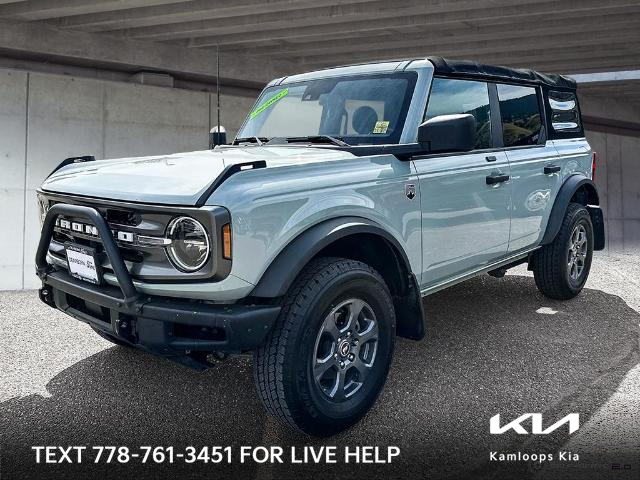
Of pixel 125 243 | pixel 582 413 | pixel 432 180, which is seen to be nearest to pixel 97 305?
pixel 125 243

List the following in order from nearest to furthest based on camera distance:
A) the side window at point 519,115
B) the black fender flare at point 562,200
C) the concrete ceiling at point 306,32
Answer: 1. the side window at point 519,115
2. the black fender flare at point 562,200
3. the concrete ceiling at point 306,32

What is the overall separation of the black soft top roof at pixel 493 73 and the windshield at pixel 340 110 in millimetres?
272

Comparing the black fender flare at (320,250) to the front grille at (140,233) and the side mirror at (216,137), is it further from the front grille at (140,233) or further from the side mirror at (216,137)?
the side mirror at (216,137)

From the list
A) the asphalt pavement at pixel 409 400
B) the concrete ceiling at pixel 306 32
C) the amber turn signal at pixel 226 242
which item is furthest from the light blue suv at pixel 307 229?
the concrete ceiling at pixel 306 32

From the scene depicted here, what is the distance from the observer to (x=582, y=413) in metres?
3.56

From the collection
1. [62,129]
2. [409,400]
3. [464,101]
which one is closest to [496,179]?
[464,101]

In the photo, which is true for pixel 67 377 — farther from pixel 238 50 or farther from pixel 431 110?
pixel 238 50

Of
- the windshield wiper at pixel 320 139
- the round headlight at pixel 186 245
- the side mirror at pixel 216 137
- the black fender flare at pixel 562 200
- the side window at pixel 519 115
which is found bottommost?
the round headlight at pixel 186 245

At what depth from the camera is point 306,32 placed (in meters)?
8.97

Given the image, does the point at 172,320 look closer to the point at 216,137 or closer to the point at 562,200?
the point at 216,137

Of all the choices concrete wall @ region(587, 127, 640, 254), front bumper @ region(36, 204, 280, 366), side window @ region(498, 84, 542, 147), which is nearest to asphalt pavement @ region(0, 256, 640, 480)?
front bumper @ region(36, 204, 280, 366)

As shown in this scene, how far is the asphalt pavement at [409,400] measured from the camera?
301cm

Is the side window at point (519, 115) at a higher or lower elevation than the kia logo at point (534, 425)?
higher

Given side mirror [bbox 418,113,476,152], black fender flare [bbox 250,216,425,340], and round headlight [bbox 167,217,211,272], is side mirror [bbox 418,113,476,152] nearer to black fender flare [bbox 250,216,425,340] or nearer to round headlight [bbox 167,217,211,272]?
black fender flare [bbox 250,216,425,340]
